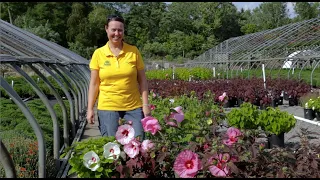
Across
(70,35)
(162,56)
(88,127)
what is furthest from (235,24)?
(88,127)

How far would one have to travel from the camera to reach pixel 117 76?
302cm

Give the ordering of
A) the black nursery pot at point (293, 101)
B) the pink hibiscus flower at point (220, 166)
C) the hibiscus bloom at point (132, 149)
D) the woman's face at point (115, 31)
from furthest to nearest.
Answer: the black nursery pot at point (293, 101), the woman's face at point (115, 31), the hibiscus bloom at point (132, 149), the pink hibiscus flower at point (220, 166)

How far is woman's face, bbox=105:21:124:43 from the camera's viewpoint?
2.94 meters

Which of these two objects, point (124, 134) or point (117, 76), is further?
point (117, 76)

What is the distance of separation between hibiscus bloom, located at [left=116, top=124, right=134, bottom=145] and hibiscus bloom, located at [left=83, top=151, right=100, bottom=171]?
141 mm

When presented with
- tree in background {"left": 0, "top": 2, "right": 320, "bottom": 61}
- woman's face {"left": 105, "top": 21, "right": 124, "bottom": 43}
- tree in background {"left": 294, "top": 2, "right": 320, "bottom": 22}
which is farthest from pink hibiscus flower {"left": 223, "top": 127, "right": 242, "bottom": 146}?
Answer: tree in background {"left": 294, "top": 2, "right": 320, "bottom": 22}

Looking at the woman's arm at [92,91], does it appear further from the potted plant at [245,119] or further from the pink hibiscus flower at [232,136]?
the potted plant at [245,119]

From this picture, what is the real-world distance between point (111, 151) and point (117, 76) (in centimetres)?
111

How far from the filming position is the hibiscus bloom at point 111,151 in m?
1.97

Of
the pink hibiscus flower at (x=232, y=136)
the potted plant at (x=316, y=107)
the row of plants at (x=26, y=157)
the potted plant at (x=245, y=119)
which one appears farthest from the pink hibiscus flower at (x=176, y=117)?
the potted plant at (x=316, y=107)

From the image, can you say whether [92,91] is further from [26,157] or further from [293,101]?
[293,101]

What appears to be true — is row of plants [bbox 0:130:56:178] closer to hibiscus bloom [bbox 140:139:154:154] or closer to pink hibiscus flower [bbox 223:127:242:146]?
hibiscus bloom [bbox 140:139:154:154]

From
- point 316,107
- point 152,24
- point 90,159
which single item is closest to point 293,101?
point 316,107

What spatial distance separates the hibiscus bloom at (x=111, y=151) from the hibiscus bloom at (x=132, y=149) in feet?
0.13
